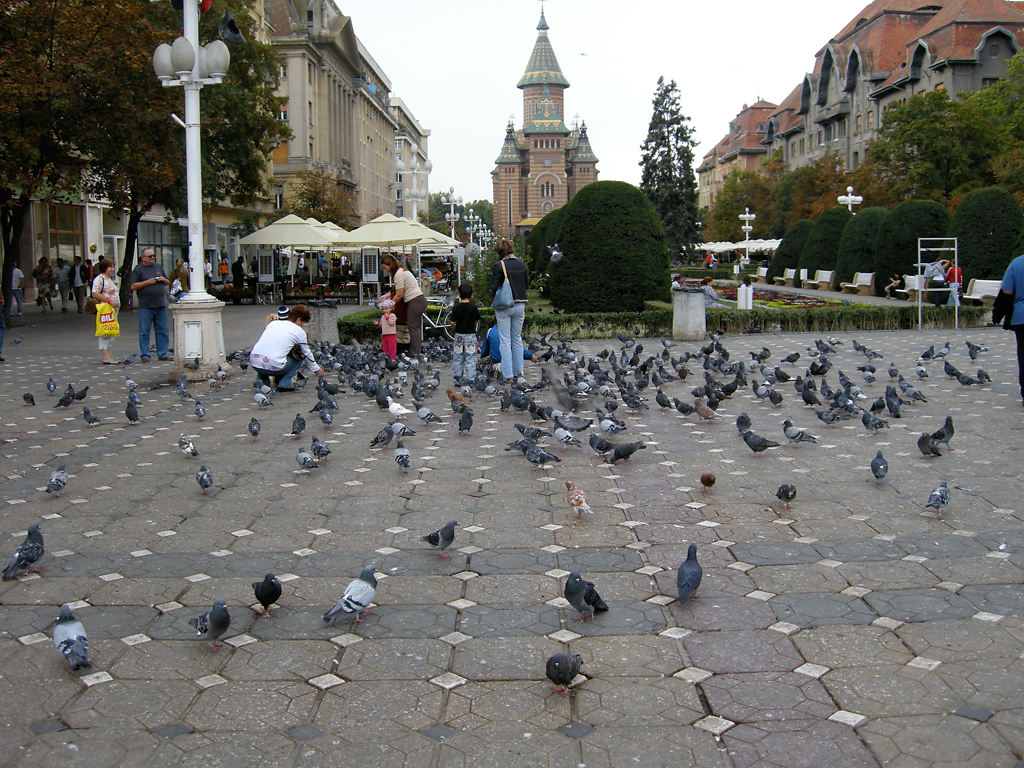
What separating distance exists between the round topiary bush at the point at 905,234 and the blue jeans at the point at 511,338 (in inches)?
754

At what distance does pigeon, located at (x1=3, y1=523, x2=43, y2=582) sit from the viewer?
500 cm

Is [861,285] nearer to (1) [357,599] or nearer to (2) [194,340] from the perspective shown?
(2) [194,340]

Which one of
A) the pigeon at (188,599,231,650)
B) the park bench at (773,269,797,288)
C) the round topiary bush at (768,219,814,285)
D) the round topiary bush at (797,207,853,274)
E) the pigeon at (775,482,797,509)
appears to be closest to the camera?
the pigeon at (188,599,231,650)

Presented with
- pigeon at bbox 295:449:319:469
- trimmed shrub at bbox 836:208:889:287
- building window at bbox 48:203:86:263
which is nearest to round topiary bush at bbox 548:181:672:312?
pigeon at bbox 295:449:319:469

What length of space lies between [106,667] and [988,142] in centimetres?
4682

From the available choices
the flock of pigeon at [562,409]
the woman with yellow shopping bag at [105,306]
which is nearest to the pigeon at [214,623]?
the flock of pigeon at [562,409]

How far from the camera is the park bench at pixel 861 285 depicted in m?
29.9

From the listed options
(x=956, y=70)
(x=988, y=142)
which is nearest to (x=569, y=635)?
(x=988, y=142)

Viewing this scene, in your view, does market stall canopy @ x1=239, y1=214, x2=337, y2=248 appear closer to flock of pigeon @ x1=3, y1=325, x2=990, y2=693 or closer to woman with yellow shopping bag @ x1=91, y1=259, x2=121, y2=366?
woman with yellow shopping bag @ x1=91, y1=259, x2=121, y2=366

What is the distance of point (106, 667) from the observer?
4016 mm

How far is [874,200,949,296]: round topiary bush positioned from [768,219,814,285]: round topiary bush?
1211 centimetres

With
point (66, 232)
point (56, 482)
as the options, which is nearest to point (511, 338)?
point (56, 482)

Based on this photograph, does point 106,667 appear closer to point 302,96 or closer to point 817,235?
point 817,235

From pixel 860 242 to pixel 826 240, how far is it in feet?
15.6
